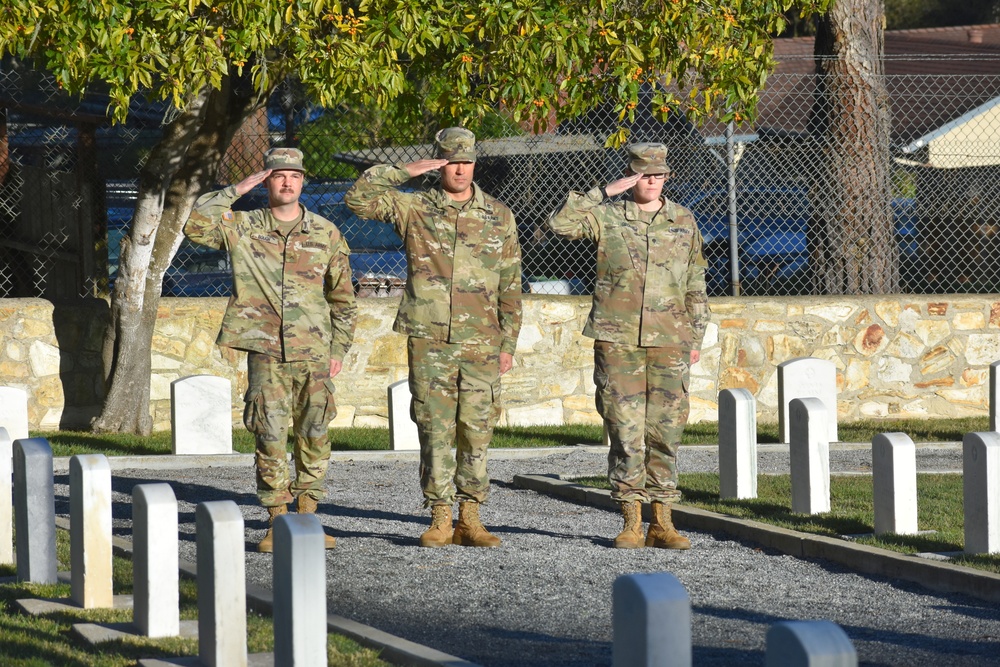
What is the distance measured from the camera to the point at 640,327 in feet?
24.6

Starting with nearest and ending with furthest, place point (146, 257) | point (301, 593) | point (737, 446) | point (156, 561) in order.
Answer: point (301, 593)
point (156, 561)
point (737, 446)
point (146, 257)

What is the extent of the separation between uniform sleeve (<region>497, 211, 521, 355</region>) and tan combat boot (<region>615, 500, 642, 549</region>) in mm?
965

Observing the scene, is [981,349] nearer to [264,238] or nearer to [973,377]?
[973,377]

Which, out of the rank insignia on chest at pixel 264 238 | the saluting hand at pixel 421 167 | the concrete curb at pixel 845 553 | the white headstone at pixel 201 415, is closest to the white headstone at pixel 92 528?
the rank insignia on chest at pixel 264 238

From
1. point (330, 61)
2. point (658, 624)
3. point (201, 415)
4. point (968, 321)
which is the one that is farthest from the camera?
point (968, 321)

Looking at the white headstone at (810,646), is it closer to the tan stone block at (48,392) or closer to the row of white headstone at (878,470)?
the row of white headstone at (878,470)

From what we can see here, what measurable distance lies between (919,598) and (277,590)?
10.5 ft

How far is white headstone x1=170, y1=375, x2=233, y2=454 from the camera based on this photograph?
37.6 feet

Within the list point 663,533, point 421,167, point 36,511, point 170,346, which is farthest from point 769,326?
point 36,511

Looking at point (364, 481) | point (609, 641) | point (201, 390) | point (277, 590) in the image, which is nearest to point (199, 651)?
point (277, 590)

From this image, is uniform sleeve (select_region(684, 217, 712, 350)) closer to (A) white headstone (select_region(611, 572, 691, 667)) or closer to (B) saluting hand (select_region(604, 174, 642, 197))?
(B) saluting hand (select_region(604, 174, 642, 197))

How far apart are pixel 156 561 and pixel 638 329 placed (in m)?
2.94

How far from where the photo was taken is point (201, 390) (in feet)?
37.9

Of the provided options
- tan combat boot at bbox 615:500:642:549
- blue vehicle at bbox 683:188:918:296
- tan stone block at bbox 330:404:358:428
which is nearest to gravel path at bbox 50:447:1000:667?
tan combat boot at bbox 615:500:642:549
